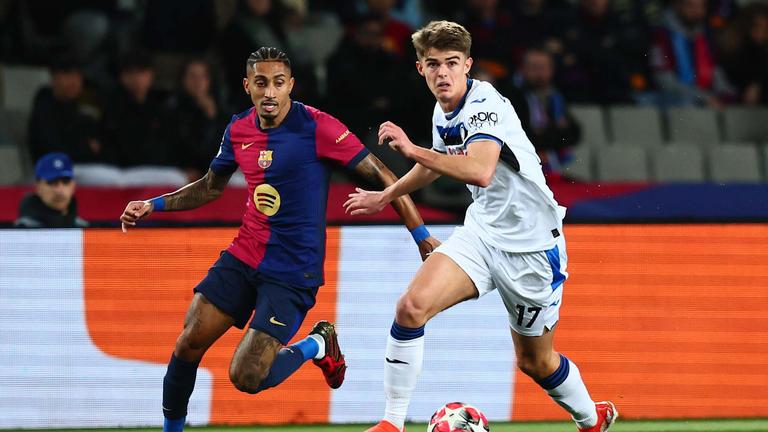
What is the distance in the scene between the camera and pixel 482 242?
642 centimetres

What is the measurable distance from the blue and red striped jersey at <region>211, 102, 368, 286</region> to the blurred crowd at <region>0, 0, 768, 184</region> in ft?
11.5

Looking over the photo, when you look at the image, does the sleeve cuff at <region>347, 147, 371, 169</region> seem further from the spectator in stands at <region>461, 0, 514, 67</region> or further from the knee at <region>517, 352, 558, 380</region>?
the spectator in stands at <region>461, 0, 514, 67</region>

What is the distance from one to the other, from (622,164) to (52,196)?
17.2 feet

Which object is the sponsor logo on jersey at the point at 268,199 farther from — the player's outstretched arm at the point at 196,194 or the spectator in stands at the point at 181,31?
the spectator in stands at the point at 181,31

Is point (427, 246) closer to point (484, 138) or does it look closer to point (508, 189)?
point (508, 189)

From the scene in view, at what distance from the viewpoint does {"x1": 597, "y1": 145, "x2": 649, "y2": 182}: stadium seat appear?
37.4ft

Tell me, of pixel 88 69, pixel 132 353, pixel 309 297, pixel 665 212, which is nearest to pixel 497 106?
pixel 309 297

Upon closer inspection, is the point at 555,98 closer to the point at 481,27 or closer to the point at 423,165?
the point at 481,27

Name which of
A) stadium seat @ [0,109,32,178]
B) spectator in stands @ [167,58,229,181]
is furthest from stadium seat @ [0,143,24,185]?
spectator in stands @ [167,58,229,181]

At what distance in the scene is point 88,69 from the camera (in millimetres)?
11789

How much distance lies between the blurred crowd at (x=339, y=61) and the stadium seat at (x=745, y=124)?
0.22 meters

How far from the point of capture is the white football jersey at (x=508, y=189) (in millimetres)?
6215

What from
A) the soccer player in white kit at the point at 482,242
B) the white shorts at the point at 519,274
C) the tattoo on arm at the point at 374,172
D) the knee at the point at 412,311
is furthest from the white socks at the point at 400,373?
the tattoo on arm at the point at 374,172

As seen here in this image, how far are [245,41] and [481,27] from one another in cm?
219
